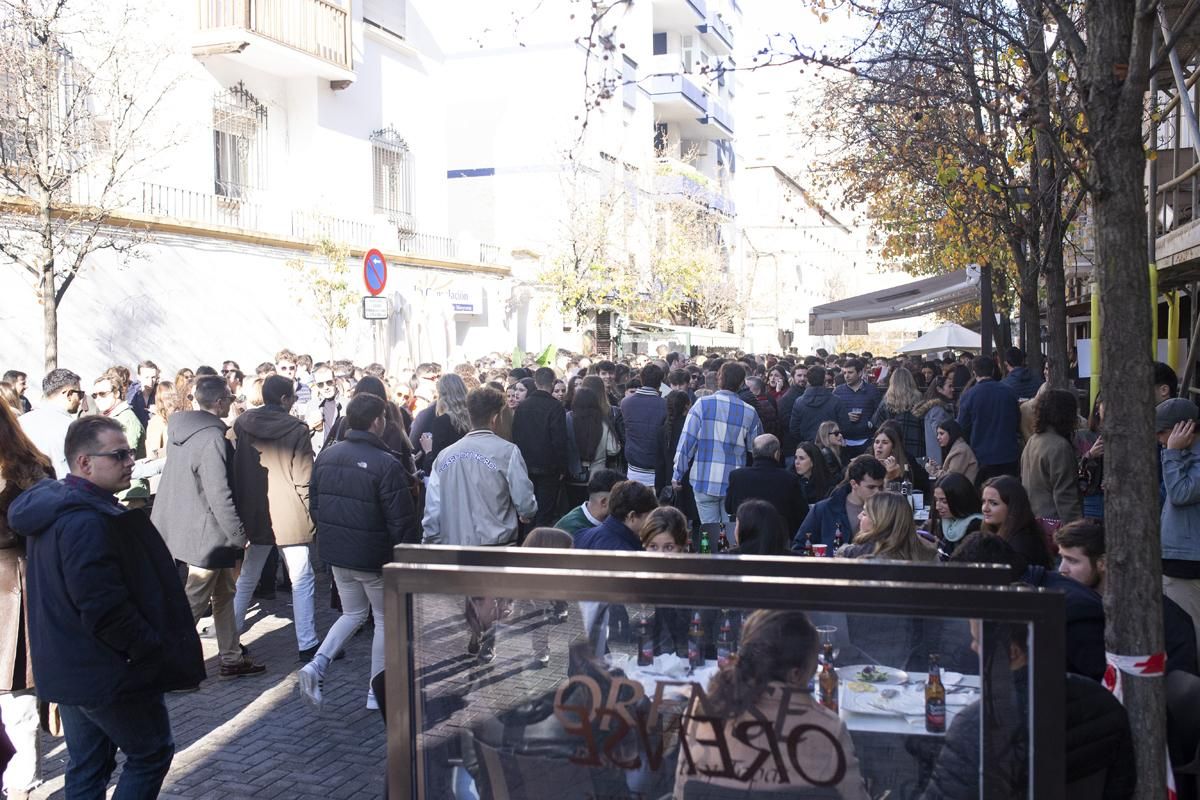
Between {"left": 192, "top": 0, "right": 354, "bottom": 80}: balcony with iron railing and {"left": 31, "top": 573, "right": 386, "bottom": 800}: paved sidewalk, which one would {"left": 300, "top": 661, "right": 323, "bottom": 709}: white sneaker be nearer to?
{"left": 31, "top": 573, "right": 386, "bottom": 800}: paved sidewalk

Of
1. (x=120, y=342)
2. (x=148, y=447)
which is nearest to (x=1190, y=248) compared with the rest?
(x=148, y=447)

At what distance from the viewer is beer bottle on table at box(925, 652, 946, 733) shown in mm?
2336

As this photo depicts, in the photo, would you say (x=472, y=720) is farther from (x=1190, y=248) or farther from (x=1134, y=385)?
(x=1190, y=248)

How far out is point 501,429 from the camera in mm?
9633

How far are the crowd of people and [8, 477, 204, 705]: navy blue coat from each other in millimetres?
10

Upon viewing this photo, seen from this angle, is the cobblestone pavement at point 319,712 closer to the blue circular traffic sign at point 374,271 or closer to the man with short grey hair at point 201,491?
the man with short grey hair at point 201,491

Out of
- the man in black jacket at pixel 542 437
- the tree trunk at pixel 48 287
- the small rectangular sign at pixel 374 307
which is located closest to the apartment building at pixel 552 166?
the small rectangular sign at pixel 374 307

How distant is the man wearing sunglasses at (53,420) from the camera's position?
24.6ft

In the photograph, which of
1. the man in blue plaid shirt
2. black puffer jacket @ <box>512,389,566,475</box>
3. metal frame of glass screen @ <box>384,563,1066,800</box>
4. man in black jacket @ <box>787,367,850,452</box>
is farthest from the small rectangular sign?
metal frame of glass screen @ <box>384,563,1066,800</box>

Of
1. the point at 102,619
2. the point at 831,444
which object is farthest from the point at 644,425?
the point at 102,619

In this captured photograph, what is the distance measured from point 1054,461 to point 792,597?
6029 millimetres

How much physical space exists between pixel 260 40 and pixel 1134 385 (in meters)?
21.0

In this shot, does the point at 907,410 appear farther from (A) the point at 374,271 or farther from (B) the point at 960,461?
(A) the point at 374,271

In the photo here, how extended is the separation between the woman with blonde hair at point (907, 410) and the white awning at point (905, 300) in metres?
8.07
